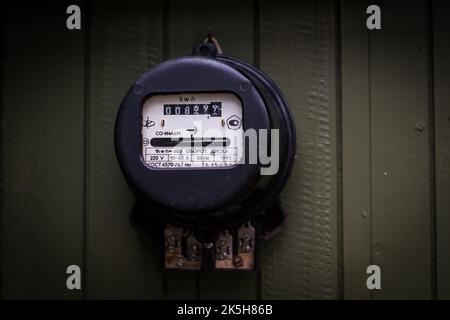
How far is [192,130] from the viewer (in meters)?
0.79

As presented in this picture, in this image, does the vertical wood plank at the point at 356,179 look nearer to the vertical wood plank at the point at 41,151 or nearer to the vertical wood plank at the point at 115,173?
the vertical wood plank at the point at 115,173

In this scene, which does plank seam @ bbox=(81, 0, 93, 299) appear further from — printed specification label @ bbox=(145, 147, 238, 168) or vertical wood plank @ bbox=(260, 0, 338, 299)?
vertical wood plank @ bbox=(260, 0, 338, 299)

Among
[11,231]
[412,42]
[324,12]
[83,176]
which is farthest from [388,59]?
[11,231]

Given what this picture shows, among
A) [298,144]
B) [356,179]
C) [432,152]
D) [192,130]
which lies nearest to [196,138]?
[192,130]

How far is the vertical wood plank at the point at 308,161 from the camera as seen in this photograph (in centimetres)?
91

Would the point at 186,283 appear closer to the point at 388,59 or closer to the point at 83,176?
the point at 83,176

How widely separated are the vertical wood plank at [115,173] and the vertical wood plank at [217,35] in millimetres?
36

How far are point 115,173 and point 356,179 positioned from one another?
1.62ft

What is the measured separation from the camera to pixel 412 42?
910mm

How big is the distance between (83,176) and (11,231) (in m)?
0.20

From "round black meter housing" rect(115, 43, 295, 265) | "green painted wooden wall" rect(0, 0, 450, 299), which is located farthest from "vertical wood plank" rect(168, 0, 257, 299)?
"round black meter housing" rect(115, 43, 295, 265)

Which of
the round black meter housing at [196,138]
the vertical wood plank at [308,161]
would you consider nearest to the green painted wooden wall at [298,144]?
the vertical wood plank at [308,161]

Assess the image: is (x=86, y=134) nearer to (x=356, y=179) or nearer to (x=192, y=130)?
(x=192, y=130)

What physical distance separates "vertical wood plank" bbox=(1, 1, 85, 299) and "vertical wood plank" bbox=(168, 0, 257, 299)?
21 cm
